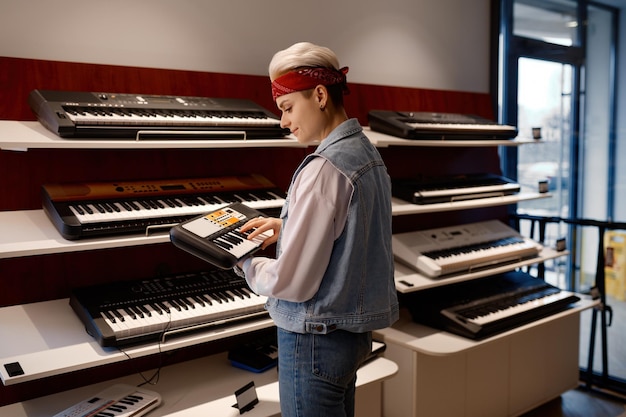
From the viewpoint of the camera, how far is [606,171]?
385cm

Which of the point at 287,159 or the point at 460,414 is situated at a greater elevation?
the point at 287,159

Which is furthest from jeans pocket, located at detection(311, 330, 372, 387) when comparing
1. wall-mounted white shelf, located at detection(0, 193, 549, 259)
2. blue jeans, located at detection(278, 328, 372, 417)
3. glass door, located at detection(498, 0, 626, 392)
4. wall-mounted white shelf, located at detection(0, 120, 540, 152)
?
glass door, located at detection(498, 0, 626, 392)

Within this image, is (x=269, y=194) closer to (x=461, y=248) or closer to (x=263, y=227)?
(x=263, y=227)

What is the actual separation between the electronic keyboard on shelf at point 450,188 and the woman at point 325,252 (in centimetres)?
134

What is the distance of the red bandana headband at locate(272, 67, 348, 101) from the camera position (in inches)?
61.5

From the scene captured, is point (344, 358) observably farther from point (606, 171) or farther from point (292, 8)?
point (606, 171)

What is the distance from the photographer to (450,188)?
10.3 ft

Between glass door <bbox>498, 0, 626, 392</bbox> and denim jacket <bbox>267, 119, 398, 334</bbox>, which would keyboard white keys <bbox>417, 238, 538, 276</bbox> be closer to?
glass door <bbox>498, 0, 626, 392</bbox>

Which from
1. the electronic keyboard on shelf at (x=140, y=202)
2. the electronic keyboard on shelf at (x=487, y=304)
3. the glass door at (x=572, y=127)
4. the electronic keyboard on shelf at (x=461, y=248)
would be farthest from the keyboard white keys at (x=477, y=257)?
the electronic keyboard on shelf at (x=140, y=202)

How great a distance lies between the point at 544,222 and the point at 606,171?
1.83 feet

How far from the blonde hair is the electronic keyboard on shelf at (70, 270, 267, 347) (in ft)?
2.90

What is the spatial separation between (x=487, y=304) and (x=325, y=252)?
1.85m

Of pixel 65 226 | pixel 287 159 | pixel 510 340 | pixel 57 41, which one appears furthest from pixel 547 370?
pixel 57 41

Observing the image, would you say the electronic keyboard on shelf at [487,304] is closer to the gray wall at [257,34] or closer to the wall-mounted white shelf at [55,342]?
the wall-mounted white shelf at [55,342]
